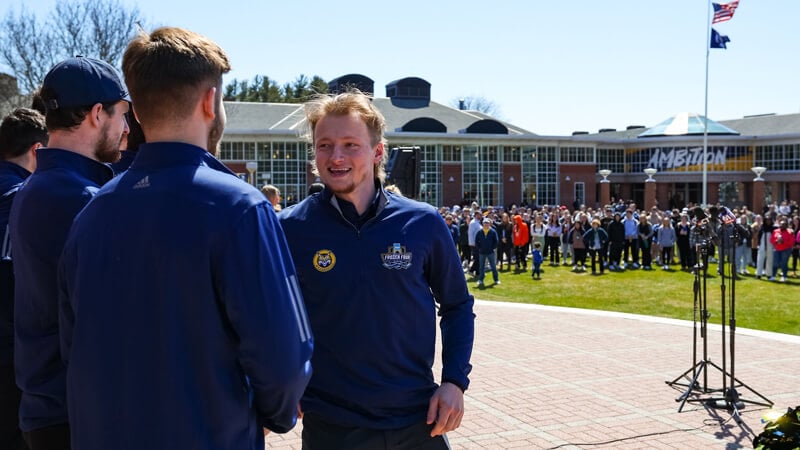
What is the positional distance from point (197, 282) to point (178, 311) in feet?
0.28

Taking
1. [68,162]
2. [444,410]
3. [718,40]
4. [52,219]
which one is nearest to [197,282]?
[52,219]

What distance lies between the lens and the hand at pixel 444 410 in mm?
2795

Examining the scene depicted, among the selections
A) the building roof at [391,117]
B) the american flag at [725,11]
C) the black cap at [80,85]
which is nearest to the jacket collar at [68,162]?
the black cap at [80,85]

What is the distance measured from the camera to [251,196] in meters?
1.87

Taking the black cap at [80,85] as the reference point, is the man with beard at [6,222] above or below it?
below

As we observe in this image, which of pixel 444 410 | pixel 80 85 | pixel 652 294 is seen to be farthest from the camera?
pixel 652 294

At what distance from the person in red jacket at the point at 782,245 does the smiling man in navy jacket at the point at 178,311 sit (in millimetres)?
22138

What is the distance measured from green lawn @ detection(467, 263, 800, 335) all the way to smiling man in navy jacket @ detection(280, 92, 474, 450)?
11.9 m

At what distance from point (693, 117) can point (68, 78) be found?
2950 inches

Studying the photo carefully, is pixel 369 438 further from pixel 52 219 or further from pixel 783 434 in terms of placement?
pixel 783 434

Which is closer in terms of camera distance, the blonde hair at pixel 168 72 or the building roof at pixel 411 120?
the blonde hair at pixel 168 72

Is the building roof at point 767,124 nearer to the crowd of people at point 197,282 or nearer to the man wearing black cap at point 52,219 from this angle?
the crowd of people at point 197,282

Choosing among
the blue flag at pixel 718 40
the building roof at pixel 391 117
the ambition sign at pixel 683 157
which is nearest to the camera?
the blue flag at pixel 718 40

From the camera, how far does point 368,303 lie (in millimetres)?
2814
